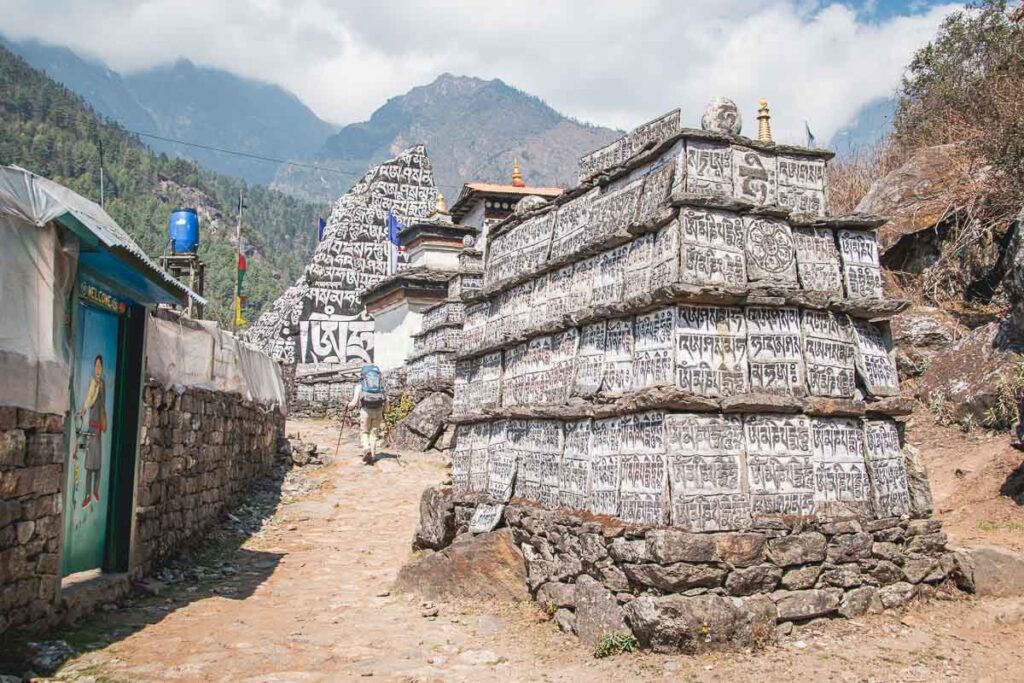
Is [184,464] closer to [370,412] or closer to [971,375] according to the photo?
[370,412]

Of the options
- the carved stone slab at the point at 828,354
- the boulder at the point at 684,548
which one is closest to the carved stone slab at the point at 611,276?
the carved stone slab at the point at 828,354

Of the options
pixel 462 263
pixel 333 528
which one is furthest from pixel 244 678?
pixel 462 263

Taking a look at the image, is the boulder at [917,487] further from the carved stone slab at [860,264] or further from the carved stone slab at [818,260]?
the carved stone slab at [818,260]

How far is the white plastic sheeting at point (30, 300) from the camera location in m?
5.19

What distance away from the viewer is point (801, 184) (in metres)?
6.90

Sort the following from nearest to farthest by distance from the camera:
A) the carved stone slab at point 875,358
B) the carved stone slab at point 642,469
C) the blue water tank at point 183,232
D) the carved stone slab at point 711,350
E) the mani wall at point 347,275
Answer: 1. the carved stone slab at point 642,469
2. the carved stone slab at point 711,350
3. the carved stone slab at point 875,358
4. the blue water tank at point 183,232
5. the mani wall at point 347,275

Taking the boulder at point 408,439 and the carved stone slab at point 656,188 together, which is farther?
the boulder at point 408,439

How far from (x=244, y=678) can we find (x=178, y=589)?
3.11m

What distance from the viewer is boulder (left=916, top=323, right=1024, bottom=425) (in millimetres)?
11117

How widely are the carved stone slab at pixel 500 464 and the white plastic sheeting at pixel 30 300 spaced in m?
4.08

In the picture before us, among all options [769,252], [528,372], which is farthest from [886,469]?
[528,372]

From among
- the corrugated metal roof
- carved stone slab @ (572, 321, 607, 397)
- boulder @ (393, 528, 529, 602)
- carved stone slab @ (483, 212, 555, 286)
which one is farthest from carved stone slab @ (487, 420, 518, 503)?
the corrugated metal roof

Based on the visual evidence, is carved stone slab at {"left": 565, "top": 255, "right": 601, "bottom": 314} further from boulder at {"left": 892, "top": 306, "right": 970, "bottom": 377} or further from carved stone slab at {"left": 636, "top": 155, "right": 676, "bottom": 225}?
boulder at {"left": 892, "top": 306, "right": 970, "bottom": 377}

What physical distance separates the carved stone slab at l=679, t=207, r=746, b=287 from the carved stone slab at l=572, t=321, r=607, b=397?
1.09 m
